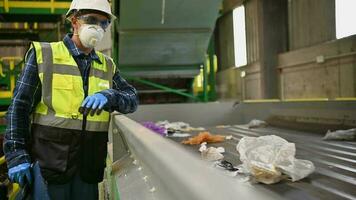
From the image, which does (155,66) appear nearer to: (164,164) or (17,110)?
(17,110)

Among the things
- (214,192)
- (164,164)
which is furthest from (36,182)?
(214,192)

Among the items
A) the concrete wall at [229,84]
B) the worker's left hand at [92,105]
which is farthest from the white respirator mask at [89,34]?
Result: the concrete wall at [229,84]

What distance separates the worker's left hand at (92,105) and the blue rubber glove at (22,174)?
36 centimetres

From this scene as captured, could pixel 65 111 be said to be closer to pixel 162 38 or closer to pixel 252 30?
pixel 162 38

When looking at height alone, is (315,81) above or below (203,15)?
below

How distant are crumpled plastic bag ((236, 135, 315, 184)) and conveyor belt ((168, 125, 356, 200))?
0.04m

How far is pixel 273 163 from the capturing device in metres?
1.34

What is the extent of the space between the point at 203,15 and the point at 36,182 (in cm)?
364

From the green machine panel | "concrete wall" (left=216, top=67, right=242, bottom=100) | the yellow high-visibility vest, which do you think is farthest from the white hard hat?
"concrete wall" (left=216, top=67, right=242, bottom=100)

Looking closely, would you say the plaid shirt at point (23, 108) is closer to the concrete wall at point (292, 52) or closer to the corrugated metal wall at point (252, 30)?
the concrete wall at point (292, 52)

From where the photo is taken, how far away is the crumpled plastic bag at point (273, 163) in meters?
1.29

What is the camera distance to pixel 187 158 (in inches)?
26.5

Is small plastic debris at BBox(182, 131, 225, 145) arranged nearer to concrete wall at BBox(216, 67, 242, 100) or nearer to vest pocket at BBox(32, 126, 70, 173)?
vest pocket at BBox(32, 126, 70, 173)

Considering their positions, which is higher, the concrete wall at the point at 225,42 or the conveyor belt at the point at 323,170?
the concrete wall at the point at 225,42
